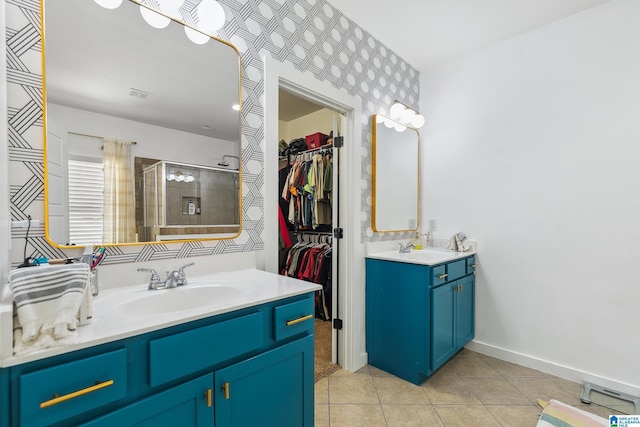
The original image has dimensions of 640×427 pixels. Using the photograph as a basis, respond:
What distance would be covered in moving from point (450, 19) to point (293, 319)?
7.82 feet

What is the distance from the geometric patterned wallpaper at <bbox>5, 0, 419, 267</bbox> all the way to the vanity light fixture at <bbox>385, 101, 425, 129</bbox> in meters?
0.07

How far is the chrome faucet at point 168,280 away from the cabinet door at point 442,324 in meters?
1.57

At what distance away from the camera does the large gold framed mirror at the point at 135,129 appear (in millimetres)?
1119

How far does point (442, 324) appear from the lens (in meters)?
2.14

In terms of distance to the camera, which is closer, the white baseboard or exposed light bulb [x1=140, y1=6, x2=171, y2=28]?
exposed light bulb [x1=140, y1=6, x2=171, y2=28]

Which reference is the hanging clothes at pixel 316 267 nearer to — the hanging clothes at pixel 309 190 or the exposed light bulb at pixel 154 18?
the hanging clothes at pixel 309 190

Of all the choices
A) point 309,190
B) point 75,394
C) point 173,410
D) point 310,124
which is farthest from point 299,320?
point 310,124

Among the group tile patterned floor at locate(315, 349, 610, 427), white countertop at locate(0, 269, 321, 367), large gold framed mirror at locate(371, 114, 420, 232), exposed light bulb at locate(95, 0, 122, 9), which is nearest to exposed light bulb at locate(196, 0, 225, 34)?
exposed light bulb at locate(95, 0, 122, 9)

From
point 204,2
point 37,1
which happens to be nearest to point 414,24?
point 204,2

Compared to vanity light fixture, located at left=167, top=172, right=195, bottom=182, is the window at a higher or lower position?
lower

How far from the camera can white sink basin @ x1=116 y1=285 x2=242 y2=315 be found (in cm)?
112

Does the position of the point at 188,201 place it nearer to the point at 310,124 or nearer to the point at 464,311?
the point at 464,311

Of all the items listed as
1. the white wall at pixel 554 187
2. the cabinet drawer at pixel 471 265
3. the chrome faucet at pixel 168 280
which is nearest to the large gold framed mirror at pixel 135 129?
the chrome faucet at pixel 168 280

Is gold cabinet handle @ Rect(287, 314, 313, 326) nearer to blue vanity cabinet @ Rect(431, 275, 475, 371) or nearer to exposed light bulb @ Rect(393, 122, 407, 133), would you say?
blue vanity cabinet @ Rect(431, 275, 475, 371)
